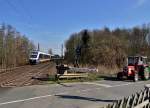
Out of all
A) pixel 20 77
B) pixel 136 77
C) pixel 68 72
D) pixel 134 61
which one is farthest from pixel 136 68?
→ pixel 20 77

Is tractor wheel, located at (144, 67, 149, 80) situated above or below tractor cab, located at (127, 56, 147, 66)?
below

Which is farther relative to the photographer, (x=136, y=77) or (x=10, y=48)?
(x=10, y=48)

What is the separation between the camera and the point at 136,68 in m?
35.2

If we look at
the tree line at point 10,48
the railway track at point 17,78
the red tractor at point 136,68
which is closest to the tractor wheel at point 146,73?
the red tractor at point 136,68

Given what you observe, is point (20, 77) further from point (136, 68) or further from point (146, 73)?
point (146, 73)

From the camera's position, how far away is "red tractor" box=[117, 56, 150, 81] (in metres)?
34.1

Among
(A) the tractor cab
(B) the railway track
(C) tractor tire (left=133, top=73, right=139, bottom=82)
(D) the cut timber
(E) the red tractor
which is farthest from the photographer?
(A) the tractor cab

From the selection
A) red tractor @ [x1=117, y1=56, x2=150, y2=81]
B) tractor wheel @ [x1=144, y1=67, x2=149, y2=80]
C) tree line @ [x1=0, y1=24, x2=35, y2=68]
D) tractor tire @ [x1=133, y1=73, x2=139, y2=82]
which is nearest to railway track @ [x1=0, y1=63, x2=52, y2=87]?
red tractor @ [x1=117, y1=56, x2=150, y2=81]

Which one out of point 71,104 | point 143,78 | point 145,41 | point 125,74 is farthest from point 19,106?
point 145,41

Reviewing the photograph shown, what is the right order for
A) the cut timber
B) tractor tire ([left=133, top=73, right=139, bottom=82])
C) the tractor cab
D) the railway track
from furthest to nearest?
the tractor cab
tractor tire ([left=133, top=73, right=139, bottom=82])
the cut timber
the railway track

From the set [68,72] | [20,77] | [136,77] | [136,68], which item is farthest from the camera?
[136,68]

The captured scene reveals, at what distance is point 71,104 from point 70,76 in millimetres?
15833

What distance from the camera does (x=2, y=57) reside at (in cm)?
6656

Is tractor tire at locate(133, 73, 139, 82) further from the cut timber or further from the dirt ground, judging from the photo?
the dirt ground
